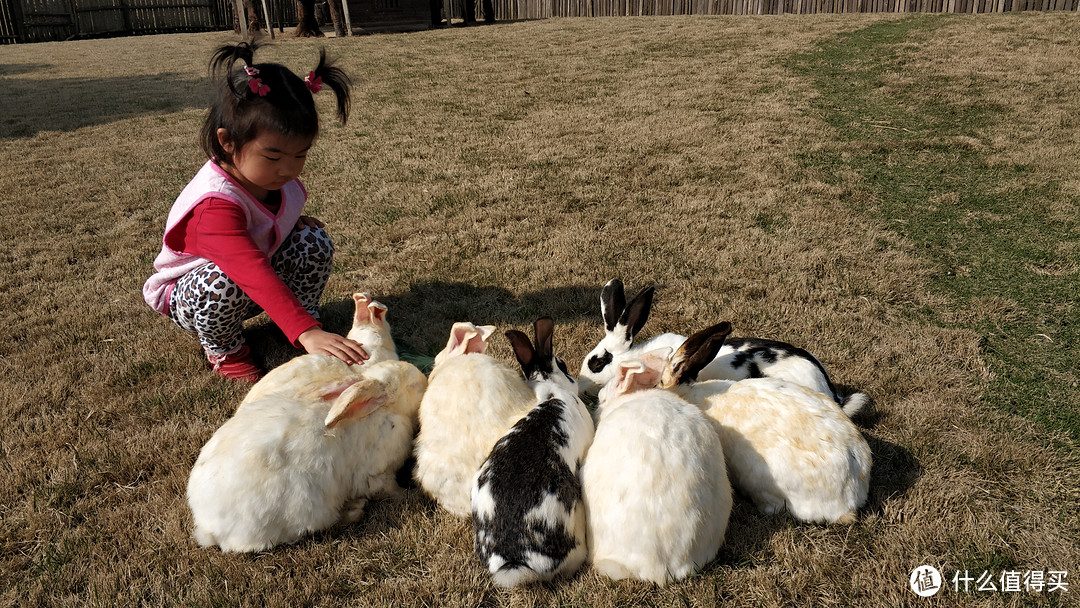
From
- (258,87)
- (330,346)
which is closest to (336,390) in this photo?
(330,346)

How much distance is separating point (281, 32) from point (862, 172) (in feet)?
61.2

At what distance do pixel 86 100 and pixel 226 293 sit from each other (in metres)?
9.57

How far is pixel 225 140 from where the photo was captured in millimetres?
2953

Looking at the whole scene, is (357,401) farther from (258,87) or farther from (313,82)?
(313,82)

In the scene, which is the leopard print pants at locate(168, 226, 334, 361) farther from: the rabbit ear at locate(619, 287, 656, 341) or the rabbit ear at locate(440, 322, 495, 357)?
the rabbit ear at locate(619, 287, 656, 341)

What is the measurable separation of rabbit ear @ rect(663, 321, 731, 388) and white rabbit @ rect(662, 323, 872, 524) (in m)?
0.19

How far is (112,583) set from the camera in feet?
7.16

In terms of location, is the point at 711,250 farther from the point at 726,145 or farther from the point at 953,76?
the point at 953,76

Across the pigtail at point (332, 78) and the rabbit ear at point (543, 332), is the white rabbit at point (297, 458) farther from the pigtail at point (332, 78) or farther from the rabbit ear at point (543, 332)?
the pigtail at point (332, 78)

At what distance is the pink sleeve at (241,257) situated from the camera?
9.27 ft

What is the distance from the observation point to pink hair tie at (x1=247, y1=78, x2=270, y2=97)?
2.77 meters

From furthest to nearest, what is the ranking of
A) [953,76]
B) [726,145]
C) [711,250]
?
[953,76] → [726,145] → [711,250]

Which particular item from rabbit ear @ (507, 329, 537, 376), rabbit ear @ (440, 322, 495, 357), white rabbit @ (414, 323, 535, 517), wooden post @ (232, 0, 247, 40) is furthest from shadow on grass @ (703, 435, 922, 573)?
wooden post @ (232, 0, 247, 40)

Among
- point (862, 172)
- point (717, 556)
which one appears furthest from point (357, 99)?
point (717, 556)
